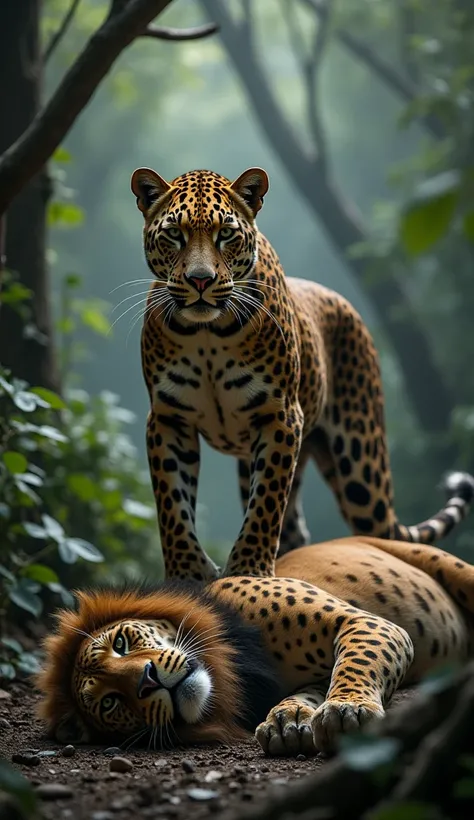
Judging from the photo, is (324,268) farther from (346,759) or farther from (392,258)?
(346,759)

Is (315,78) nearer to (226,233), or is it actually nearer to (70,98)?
(70,98)

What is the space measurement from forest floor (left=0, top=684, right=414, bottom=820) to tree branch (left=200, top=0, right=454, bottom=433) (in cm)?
1231

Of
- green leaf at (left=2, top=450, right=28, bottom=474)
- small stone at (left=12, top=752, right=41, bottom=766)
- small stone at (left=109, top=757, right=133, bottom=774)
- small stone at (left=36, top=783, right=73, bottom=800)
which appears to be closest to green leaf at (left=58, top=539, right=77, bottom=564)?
green leaf at (left=2, top=450, right=28, bottom=474)

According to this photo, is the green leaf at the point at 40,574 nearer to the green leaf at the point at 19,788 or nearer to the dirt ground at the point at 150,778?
the dirt ground at the point at 150,778

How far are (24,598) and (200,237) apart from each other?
189 centimetres

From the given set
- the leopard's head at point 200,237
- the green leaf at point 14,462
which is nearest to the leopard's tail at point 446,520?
the leopard's head at point 200,237

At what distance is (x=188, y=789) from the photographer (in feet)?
9.55

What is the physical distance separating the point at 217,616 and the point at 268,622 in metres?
0.21

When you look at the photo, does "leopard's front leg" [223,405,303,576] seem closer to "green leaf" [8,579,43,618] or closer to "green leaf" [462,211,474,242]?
"green leaf" [8,579,43,618]

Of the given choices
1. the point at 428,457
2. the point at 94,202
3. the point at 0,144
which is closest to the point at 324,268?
the point at 94,202

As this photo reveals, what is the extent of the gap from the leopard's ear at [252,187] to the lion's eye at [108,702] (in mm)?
2242

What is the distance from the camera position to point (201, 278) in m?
4.52

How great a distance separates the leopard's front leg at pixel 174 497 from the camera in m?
5.14

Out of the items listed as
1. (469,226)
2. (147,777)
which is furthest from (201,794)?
(469,226)
